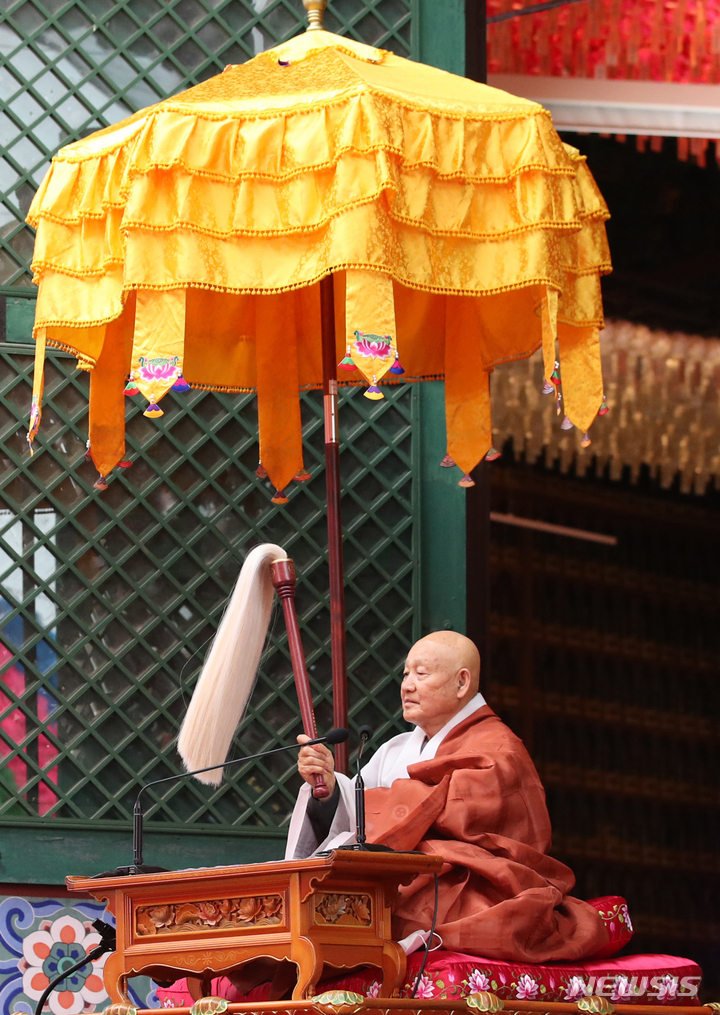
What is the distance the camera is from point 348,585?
6.11 metres

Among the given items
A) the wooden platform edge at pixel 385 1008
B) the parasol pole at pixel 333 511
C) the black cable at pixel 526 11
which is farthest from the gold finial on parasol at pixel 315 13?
the wooden platform edge at pixel 385 1008

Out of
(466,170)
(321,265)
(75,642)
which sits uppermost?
(466,170)

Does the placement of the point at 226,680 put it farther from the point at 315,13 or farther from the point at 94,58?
the point at 94,58

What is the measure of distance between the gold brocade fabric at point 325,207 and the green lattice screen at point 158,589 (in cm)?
81

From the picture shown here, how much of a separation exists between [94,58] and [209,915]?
362 centimetres

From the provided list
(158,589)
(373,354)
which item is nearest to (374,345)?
(373,354)

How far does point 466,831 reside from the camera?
14.9 ft

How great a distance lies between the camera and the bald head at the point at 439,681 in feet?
16.3

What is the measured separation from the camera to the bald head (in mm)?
4953

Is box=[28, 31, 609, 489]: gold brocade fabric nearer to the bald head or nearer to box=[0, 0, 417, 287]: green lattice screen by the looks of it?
the bald head

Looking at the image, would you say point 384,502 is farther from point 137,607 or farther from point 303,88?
point 303,88

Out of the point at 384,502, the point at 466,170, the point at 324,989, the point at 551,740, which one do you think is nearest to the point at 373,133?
the point at 466,170

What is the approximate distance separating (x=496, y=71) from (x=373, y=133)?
3.11 m

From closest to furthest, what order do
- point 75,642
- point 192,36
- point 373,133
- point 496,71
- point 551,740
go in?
point 373,133 < point 75,642 < point 192,36 < point 496,71 < point 551,740
